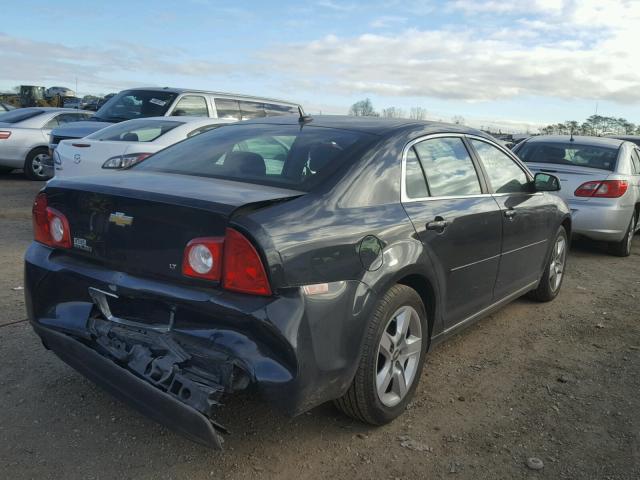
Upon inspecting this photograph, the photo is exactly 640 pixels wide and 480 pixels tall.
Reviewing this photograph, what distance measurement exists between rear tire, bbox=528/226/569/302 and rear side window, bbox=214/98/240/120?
6.30 metres

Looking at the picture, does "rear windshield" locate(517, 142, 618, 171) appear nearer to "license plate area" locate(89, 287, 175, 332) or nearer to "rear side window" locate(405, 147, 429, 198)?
"rear side window" locate(405, 147, 429, 198)

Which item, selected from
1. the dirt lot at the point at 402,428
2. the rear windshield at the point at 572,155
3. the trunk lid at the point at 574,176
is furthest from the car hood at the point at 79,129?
the trunk lid at the point at 574,176

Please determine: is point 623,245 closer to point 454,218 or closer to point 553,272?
point 553,272

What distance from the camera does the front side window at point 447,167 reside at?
3600 mm

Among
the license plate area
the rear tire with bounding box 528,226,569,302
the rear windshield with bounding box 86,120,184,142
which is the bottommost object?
the rear tire with bounding box 528,226,569,302

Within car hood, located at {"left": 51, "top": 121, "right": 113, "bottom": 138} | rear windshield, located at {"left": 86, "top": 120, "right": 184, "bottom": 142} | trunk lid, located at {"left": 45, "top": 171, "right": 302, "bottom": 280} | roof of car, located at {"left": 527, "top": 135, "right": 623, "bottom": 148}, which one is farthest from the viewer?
car hood, located at {"left": 51, "top": 121, "right": 113, "bottom": 138}

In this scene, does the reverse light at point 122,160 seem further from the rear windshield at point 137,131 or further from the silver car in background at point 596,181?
the silver car in background at point 596,181

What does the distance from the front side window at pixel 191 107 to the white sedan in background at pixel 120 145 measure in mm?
1899

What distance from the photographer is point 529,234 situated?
15.1ft

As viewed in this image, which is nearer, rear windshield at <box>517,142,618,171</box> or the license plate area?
the license plate area

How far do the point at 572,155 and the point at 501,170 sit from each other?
160 inches

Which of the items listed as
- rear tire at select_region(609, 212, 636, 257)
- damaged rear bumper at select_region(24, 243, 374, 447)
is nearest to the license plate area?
damaged rear bumper at select_region(24, 243, 374, 447)

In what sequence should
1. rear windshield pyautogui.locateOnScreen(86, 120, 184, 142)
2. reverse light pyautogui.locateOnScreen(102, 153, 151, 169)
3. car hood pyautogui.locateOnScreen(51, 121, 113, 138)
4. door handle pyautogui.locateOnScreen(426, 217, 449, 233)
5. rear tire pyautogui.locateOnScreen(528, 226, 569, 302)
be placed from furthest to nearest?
1. car hood pyautogui.locateOnScreen(51, 121, 113, 138)
2. rear windshield pyautogui.locateOnScreen(86, 120, 184, 142)
3. reverse light pyautogui.locateOnScreen(102, 153, 151, 169)
4. rear tire pyautogui.locateOnScreen(528, 226, 569, 302)
5. door handle pyautogui.locateOnScreen(426, 217, 449, 233)

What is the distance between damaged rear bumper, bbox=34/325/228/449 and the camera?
7.73ft
